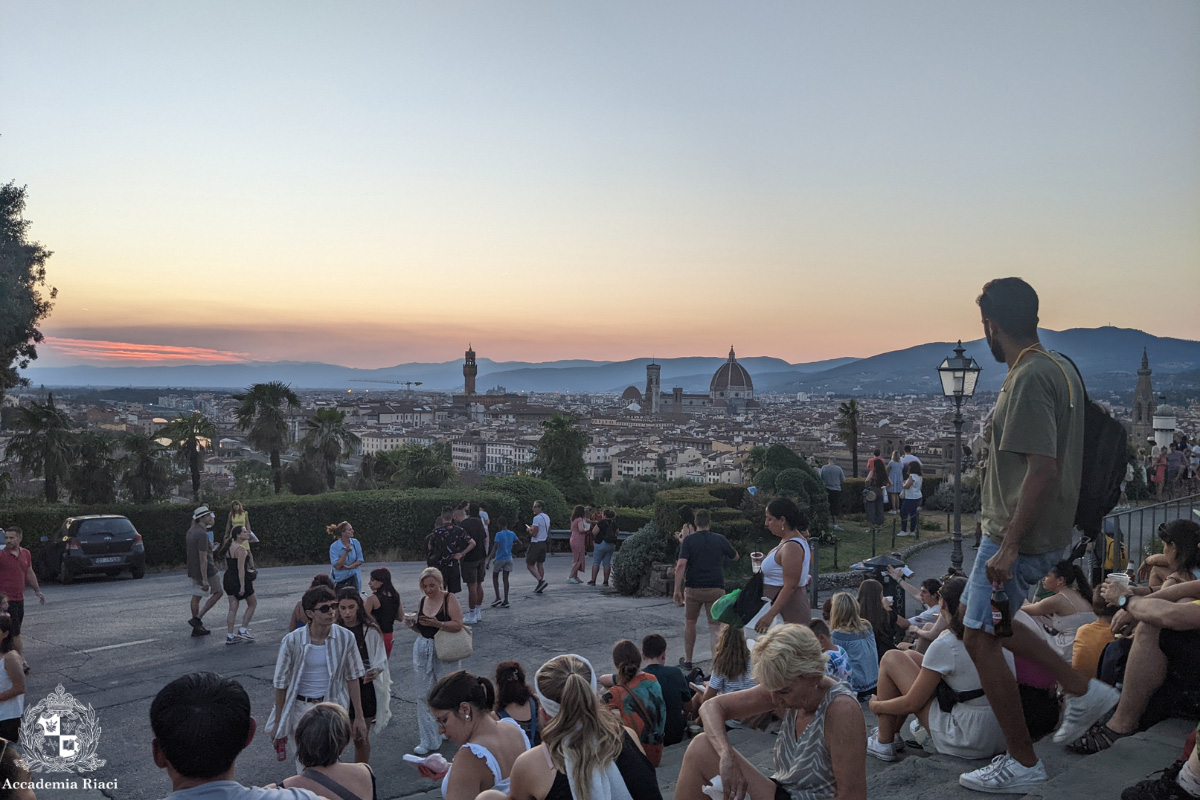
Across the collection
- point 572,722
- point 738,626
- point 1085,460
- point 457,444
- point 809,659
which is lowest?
point 457,444

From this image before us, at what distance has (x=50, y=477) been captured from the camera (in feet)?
97.2

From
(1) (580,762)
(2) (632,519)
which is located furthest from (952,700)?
(2) (632,519)

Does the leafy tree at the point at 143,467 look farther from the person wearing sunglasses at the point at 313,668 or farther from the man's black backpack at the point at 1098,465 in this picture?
the man's black backpack at the point at 1098,465

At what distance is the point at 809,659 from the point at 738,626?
275 cm

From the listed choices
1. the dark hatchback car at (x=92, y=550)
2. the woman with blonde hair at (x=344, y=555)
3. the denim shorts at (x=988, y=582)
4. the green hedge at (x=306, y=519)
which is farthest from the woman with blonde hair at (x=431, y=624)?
the green hedge at (x=306, y=519)

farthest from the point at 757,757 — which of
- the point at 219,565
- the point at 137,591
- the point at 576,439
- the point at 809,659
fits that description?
the point at 576,439

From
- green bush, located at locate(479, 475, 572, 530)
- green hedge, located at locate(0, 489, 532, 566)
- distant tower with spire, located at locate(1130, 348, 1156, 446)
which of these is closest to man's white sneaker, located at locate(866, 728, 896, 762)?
green hedge, located at locate(0, 489, 532, 566)

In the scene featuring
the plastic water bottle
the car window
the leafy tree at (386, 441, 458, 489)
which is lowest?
the leafy tree at (386, 441, 458, 489)

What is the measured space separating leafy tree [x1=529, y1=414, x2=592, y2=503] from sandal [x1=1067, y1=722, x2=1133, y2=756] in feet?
101

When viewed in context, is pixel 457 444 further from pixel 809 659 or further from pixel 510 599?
pixel 809 659

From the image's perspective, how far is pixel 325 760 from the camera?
343 centimetres

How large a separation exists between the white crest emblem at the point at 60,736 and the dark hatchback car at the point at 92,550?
31.4 feet

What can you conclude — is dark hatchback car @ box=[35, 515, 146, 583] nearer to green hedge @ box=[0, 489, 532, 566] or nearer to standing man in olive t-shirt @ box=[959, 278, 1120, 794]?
green hedge @ box=[0, 489, 532, 566]

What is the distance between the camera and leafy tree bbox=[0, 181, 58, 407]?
21.7 metres
